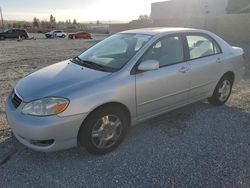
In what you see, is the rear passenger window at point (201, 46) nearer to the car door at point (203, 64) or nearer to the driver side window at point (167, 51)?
the car door at point (203, 64)

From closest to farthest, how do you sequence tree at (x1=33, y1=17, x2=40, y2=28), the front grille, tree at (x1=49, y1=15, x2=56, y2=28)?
the front grille
tree at (x1=33, y1=17, x2=40, y2=28)
tree at (x1=49, y1=15, x2=56, y2=28)

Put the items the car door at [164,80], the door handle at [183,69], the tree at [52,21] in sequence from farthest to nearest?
the tree at [52,21]
the door handle at [183,69]
the car door at [164,80]

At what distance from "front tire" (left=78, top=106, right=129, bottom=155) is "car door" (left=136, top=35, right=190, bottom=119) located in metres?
0.37

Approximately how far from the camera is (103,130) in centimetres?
360

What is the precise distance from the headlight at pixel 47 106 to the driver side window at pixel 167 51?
1371 millimetres

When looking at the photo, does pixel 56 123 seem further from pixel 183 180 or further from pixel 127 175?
pixel 183 180

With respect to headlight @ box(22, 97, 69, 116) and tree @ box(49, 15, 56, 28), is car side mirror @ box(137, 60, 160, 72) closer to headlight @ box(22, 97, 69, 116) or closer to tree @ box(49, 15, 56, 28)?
headlight @ box(22, 97, 69, 116)

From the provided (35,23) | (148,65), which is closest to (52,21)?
(35,23)

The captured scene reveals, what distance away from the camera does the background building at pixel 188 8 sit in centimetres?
4325

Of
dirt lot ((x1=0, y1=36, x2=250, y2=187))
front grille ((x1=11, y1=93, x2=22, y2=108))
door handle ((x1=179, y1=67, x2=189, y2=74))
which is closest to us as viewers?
dirt lot ((x1=0, y1=36, x2=250, y2=187))

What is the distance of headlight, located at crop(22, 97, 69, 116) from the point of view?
3.23 metres

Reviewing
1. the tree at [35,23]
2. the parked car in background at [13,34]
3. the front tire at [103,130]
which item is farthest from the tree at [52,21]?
the front tire at [103,130]

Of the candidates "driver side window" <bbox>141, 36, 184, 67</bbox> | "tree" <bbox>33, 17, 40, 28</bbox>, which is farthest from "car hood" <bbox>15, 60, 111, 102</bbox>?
"tree" <bbox>33, 17, 40, 28</bbox>

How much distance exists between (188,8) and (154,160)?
4841 centimetres
